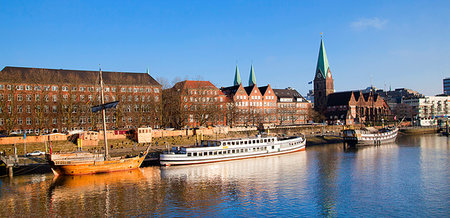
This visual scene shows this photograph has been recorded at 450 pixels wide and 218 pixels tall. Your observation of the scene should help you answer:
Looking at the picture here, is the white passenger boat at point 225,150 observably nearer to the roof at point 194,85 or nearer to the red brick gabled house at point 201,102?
the red brick gabled house at point 201,102

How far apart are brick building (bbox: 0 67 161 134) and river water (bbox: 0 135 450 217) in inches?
1334

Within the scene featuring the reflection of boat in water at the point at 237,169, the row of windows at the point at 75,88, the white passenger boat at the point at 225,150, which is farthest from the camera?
the row of windows at the point at 75,88

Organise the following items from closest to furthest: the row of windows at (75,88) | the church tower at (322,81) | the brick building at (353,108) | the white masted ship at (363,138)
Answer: the row of windows at (75,88) → the white masted ship at (363,138) → the brick building at (353,108) → the church tower at (322,81)

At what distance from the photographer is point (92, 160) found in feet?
176

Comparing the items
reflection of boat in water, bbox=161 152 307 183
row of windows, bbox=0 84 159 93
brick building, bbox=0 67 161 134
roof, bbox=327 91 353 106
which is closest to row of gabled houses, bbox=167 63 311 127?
row of windows, bbox=0 84 159 93

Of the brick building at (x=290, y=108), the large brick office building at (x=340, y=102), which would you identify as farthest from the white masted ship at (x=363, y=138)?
the large brick office building at (x=340, y=102)

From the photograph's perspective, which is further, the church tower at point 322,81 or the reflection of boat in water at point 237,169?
the church tower at point 322,81

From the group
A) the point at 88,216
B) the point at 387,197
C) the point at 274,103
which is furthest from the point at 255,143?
the point at 274,103

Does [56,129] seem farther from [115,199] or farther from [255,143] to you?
[115,199]

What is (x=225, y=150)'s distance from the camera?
65.5 m

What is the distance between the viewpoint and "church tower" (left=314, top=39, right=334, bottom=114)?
565ft

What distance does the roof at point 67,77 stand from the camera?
8773 centimetres

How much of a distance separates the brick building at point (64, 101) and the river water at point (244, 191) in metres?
33.9

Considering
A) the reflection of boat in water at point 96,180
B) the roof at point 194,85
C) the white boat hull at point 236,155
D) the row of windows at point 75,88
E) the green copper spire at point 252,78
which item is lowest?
the reflection of boat in water at point 96,180
